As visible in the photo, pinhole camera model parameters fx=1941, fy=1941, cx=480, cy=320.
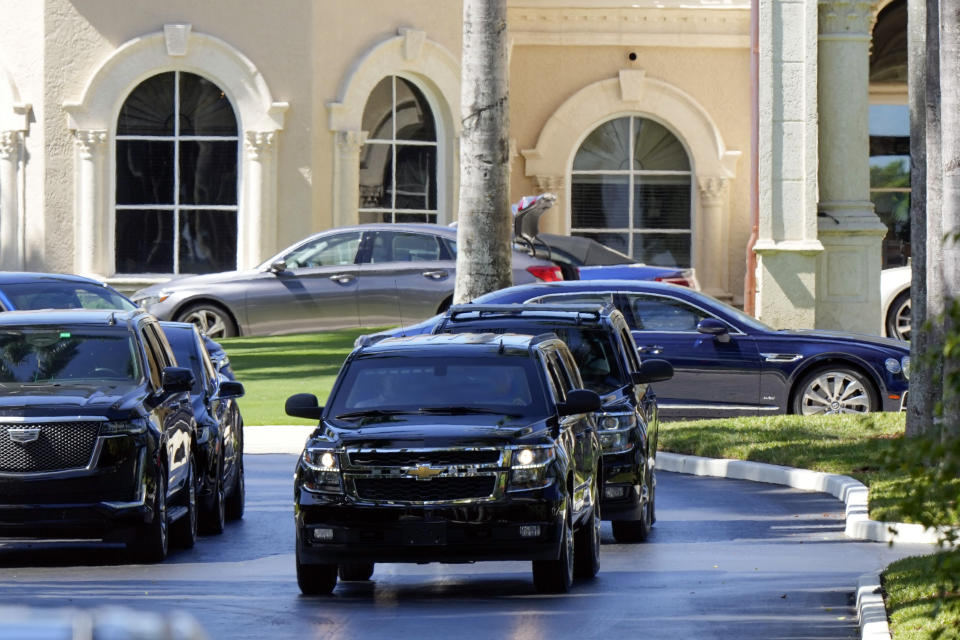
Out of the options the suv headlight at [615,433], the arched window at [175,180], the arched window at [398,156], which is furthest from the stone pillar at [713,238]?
the suv headlight at [615,433]

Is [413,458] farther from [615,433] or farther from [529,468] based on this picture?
[615,433]

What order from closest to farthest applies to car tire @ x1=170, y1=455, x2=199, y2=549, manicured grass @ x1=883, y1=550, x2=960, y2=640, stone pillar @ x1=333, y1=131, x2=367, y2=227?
manicured grass @ x1=883, y1=550, x2=960, y2=640 → car tire @ x1=170, y1=455, x2=199, y2=549 → stone pillar @ x1=333, y1=131, x2=367, y2=227

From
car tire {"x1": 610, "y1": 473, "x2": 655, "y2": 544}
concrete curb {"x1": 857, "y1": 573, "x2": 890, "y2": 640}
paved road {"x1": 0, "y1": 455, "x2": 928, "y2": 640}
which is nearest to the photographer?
concrete curb {"x1": 857, "y1": 573, "x2": 890, "y2": 640}

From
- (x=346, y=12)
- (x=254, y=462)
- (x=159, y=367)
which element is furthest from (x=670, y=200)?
(x=159, y=367)

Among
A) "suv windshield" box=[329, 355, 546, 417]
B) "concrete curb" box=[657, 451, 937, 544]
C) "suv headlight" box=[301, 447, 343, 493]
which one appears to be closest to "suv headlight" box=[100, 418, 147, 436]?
"suv windshield" box=[329, 355, 546, 417]

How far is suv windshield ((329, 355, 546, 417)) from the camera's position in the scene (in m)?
11.4

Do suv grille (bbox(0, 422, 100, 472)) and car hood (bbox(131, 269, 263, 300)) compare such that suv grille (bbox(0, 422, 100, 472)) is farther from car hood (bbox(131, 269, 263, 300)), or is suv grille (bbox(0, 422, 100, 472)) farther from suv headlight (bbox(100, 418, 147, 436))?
car hood (bbox(131, 269, 263, 300))

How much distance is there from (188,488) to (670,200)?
24.0 meters

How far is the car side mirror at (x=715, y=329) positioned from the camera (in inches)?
776

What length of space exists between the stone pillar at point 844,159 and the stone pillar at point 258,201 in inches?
337

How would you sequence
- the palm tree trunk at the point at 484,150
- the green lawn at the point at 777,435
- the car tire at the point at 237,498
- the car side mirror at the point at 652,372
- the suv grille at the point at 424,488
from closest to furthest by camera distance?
1. the green lawn at the point at 777,435
2. the suv grille at the point at 424,488
3. the car side mirror at the point at 652,372
4. the car tire at the point at 237,498
5. the palm tree trunk at the point at 484,150

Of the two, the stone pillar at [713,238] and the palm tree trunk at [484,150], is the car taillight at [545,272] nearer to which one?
the palm tree trunk at [484,150]

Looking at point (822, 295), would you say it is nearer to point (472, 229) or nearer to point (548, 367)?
point (472, 229)

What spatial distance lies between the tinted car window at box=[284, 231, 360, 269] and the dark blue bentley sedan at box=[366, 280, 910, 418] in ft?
23.8
